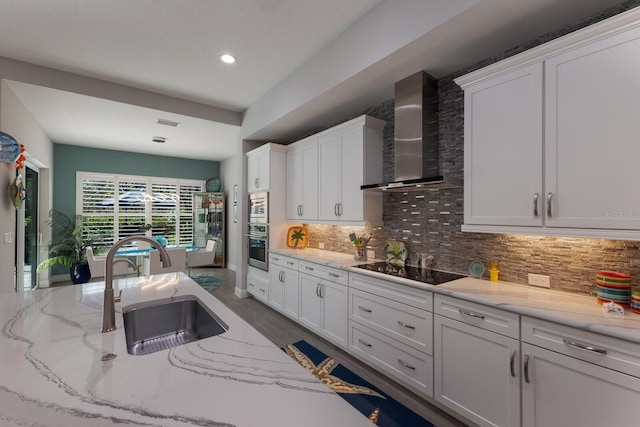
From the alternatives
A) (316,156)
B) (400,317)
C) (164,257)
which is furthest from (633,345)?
(316,156)

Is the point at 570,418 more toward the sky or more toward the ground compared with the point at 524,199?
more toward the ground

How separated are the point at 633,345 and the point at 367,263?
1937 millimetres

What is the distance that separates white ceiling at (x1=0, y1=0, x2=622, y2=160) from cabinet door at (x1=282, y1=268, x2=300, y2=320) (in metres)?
1.97

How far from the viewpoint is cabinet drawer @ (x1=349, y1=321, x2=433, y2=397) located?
2107mm

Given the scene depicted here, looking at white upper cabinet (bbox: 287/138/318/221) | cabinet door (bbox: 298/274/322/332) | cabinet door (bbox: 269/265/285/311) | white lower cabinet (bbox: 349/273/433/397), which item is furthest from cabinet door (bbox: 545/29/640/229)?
cabinet door (bbox: 269/265/285/311)

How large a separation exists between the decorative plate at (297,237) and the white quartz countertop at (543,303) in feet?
6.34

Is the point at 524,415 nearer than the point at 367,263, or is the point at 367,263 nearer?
the point at 524,415

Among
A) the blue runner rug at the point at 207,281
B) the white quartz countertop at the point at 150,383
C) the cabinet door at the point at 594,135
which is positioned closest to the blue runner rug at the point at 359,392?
the white quartz countertop at the point at 150,383

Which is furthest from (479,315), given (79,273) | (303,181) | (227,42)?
(79,273)

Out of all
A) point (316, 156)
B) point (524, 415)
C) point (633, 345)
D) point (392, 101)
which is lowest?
point (524, 415)

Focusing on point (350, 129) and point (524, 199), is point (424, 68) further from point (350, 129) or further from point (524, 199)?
point (524, 199)

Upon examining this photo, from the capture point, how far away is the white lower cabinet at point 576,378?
1.30m

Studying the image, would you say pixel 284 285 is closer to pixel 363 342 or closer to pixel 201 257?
pixel 363 342

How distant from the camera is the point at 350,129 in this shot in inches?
124
